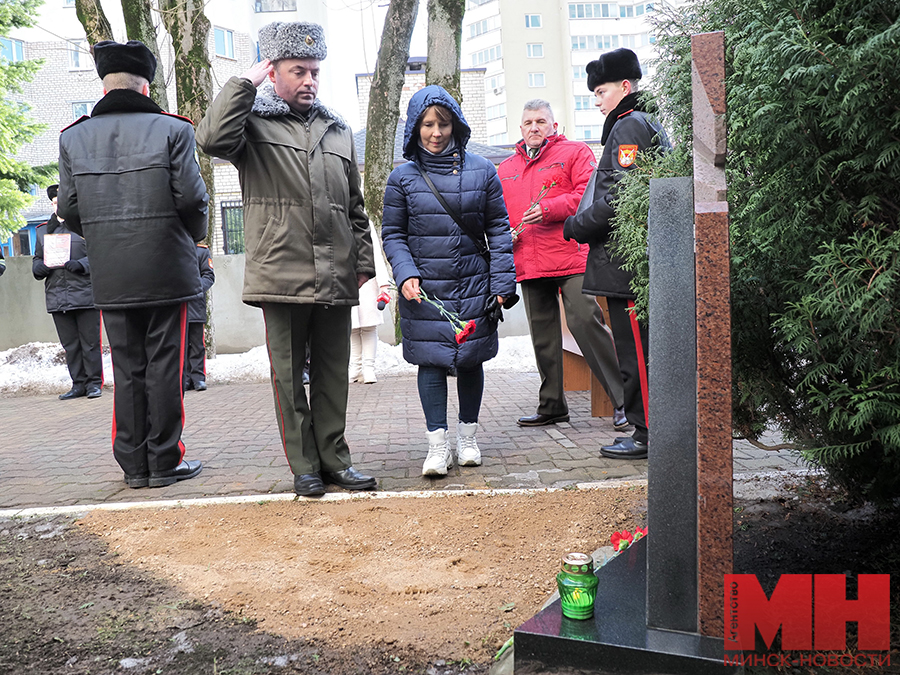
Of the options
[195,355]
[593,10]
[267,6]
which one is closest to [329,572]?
[195,355]

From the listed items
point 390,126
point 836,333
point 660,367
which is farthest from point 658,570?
point 390,126

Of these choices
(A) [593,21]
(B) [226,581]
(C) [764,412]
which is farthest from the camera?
(A) [593,21]

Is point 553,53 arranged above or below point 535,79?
above

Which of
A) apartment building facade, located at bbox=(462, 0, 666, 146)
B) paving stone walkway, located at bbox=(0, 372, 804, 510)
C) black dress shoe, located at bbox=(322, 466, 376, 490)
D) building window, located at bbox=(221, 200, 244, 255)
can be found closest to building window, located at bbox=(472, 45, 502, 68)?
apartment building facade, located at bbox=(462, 0, 666, 146)

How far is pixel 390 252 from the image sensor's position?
461cm

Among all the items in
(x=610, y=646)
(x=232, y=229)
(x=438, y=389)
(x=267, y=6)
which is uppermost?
(x=267, y=6)

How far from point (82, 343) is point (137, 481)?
218 inches

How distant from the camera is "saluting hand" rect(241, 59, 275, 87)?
398cm

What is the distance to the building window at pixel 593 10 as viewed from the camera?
7219 centimetres

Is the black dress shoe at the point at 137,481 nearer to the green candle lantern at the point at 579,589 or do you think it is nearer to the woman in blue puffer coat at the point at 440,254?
the woman in blue puffer coat at the point at 440,254

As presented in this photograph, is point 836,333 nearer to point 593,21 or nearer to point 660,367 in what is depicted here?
point 660,367

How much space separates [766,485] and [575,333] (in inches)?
84.0

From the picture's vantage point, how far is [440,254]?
4570 mm

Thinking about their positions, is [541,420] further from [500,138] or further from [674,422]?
[500,138]
